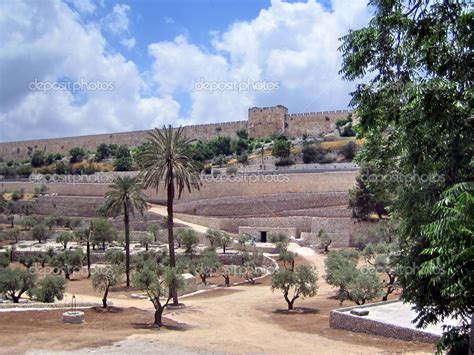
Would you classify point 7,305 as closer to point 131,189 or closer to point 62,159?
point 131,189

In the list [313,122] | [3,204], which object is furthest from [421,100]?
[313,122]

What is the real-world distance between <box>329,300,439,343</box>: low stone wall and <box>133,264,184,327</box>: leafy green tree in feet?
18.6

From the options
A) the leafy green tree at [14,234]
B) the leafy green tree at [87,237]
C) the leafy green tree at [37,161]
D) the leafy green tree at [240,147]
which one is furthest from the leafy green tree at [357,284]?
the leafy green tree at [37,161]

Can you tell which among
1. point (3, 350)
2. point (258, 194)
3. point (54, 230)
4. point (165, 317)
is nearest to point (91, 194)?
point (54, 230)

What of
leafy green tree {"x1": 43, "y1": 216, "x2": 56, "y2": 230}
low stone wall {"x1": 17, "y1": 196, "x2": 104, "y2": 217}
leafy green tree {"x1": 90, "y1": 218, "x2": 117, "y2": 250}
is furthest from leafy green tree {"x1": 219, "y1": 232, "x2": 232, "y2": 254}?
low stone wall {"x1": 17, "y1": 196, "x2": 104, "y2": 217}

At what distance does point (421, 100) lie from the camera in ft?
19.8

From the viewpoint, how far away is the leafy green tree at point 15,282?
22188mm

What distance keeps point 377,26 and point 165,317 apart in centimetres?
1491

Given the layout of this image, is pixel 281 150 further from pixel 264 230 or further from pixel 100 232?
pixel 100 232

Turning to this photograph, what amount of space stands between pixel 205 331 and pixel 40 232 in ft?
103

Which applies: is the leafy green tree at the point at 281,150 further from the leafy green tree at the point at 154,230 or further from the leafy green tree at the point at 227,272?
the leafy green tree at the point at 227,272

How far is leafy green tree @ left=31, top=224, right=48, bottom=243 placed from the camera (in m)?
43.5

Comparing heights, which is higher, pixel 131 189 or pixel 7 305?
pixel 131 189

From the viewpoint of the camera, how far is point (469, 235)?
486 cm
